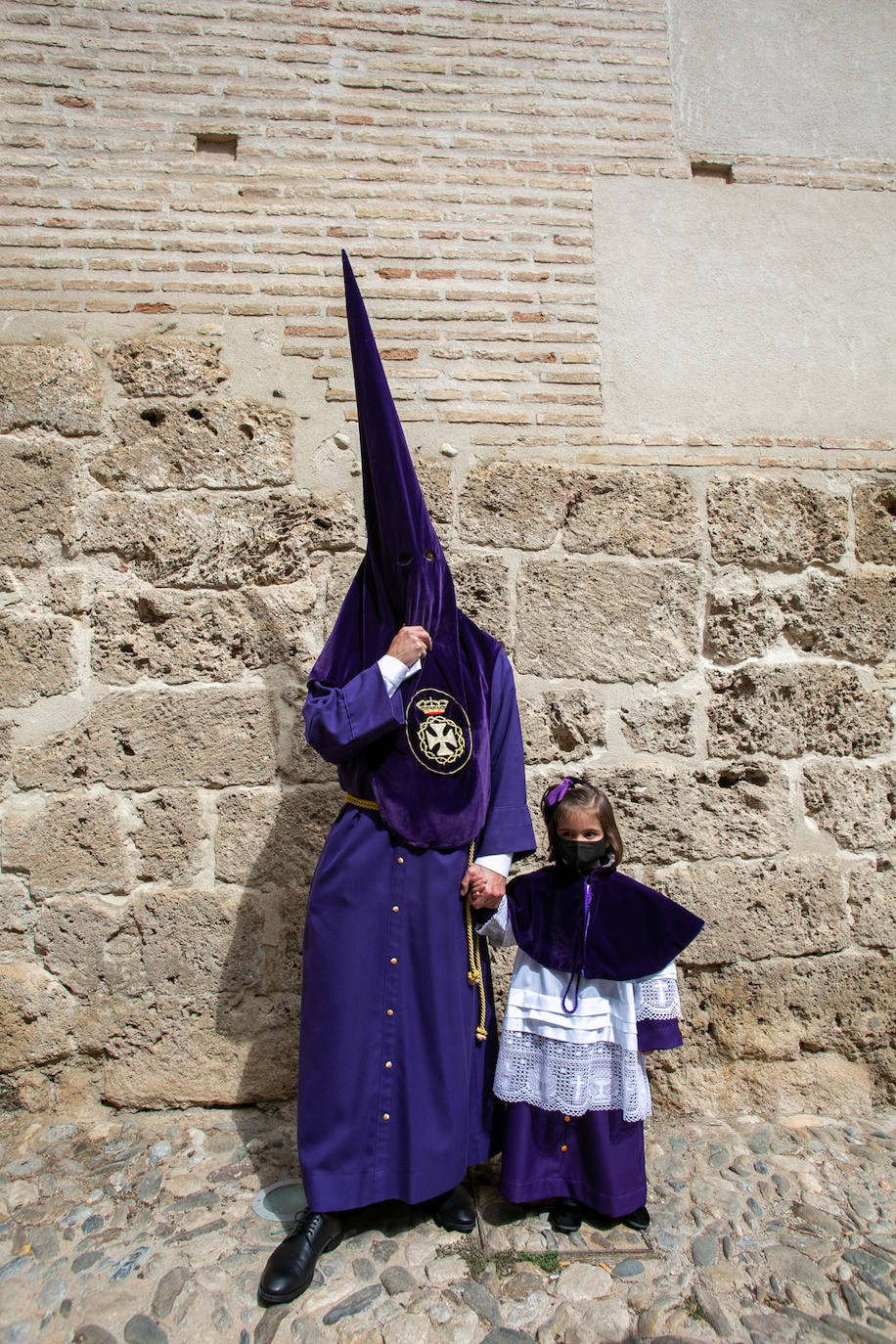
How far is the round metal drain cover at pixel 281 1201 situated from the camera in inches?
90.0

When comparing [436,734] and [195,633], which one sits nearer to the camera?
[436,734]

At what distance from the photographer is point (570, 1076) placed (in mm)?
2219

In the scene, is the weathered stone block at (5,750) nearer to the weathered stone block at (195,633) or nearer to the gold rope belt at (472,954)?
the weathered stone block at (195,633)

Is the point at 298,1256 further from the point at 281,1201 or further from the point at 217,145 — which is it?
the point at 217,145

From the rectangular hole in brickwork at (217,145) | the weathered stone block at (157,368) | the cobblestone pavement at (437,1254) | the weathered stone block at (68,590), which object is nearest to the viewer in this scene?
the cobblestone pavement at (437,1254)

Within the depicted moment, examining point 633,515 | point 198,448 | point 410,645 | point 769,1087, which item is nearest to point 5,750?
point 198,448

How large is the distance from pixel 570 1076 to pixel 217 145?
3247mm

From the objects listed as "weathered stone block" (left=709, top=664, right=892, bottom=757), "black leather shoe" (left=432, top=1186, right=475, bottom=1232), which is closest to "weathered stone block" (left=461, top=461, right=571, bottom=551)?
"weathered stone block" (left=709, top=664, right=892, bottom=757)

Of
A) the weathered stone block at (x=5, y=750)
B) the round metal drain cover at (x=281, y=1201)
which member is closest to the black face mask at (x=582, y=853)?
the round metal drain cover at (x=281, y=1201)

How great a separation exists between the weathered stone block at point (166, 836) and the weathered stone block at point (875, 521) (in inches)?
98.4

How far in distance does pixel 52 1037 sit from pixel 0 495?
176cm

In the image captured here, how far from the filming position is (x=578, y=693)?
2.96 meters

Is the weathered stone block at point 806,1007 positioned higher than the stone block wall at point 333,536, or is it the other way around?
the stone block wall at point 333,536

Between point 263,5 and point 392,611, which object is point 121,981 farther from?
point 263,5
